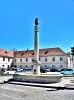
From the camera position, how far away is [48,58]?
5262 cm

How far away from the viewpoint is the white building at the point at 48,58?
166 feet

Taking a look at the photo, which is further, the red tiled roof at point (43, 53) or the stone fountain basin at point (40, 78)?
the red tiled roof at point (43, 53)

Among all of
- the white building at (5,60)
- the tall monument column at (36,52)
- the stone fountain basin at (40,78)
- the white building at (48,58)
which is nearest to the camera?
the stone fountain basin at (40,78)

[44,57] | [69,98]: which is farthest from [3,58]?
[69,98]

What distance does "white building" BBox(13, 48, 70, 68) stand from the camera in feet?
166

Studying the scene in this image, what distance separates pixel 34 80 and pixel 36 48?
15.1ft

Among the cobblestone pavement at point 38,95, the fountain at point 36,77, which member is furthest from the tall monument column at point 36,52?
→ the cobblestone pavement at point 38,95

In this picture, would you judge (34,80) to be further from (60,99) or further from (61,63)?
(61,63)

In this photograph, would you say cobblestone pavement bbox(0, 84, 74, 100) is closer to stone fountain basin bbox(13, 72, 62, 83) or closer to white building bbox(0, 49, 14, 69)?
stone fountain basin bbox(13, 72, 62, 83)

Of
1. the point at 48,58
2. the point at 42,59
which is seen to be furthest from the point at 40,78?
the point at 42,59

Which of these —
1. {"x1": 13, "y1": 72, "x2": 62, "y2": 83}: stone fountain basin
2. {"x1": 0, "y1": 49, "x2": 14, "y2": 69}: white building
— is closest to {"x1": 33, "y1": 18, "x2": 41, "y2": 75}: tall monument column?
{"x1": 13, "y1": 72, "x2": 62, "y2": 83}: stone fountain basin

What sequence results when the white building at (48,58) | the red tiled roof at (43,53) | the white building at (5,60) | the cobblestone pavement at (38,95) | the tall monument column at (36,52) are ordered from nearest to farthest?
1. the cobblestone pavement at (38,95)
2. the tall monument column at (36,52)
3. the white building at (48,58)
4. the white building at (5,60)
5. the red tiled roof at (43,53)

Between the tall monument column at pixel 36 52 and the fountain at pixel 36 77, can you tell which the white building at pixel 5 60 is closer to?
the fountain at pixel 36 77

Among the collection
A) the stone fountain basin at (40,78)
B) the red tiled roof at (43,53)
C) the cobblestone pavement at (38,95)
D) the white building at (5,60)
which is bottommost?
the cobblestone pavement at (38,95)
